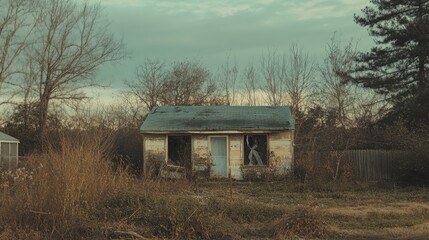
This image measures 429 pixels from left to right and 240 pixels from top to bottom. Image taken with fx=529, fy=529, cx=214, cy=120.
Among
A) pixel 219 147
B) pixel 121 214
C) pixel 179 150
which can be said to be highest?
pixel 219 147

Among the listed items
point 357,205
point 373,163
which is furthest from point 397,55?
point 357,205

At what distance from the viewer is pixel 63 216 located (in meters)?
10.1

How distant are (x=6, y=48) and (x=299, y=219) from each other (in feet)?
115

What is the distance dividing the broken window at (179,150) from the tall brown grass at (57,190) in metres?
14.6

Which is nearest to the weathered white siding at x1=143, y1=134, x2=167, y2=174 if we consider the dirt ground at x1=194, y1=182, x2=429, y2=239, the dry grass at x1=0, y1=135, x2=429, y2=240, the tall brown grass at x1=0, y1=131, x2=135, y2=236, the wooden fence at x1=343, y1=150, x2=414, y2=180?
the dirt ground at x1=194, y1=182, x2=429, y2=239

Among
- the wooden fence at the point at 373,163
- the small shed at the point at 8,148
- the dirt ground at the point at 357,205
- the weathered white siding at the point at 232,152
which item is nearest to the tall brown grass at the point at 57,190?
the dirt ground at the point at 357,205

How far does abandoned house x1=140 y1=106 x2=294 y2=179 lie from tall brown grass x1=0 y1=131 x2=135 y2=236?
560 inches

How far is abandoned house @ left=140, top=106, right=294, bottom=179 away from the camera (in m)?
25.9

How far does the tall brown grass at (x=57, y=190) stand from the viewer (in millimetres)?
10156

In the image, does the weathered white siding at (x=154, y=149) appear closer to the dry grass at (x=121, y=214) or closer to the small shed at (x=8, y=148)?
the small shed at (x=8, y=148)

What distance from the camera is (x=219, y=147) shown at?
2644cm

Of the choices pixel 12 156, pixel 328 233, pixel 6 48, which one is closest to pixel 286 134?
pixel 328 233

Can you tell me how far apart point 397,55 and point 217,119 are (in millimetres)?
12000

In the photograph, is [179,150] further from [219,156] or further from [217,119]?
[217,119]
